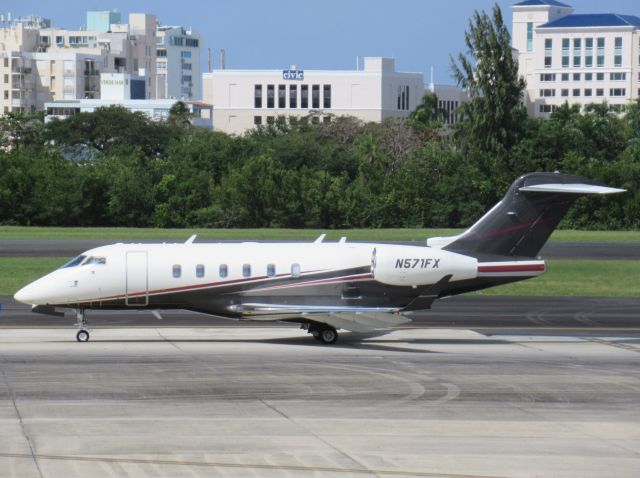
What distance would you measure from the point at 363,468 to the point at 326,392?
6.39 m

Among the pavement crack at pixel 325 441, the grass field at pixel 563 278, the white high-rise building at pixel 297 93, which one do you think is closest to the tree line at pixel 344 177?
the grass field at pixel 563 278

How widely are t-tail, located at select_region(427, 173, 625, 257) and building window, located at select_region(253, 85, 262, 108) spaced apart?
155 meters

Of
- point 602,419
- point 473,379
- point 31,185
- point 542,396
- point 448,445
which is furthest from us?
point 31,185

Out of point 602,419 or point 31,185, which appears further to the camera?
point 31,185

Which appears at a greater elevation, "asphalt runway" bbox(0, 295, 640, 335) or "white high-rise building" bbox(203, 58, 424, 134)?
"white high-rise building" bbox(203, 58, 424, 134)

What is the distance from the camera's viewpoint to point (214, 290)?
32.1 m

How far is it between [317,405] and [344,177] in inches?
2952

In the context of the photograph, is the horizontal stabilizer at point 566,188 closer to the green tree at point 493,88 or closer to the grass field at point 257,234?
the grass field at point 257,234

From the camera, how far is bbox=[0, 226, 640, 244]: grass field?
250 feet

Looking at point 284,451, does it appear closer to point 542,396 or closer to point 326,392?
point 326,392

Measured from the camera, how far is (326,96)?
615ft

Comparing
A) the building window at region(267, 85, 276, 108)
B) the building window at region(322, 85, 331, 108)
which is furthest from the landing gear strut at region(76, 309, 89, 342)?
the building window at region(322, 85, 331, 108)

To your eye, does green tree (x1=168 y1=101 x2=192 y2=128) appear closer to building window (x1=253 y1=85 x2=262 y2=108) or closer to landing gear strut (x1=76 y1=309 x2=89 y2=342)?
building window (x1=253 y1=85 x2=262 y2=108)

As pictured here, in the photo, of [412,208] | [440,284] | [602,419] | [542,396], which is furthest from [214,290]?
[412,208]
